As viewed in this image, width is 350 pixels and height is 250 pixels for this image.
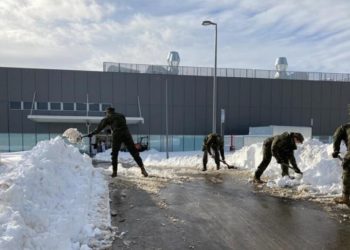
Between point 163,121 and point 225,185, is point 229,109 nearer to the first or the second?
point 163,121

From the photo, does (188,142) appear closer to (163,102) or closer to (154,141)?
(154,141)

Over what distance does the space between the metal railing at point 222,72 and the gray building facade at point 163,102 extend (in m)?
0.68

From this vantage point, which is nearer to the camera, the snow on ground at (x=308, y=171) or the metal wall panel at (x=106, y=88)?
the snow on ground at (x=308, y=171)

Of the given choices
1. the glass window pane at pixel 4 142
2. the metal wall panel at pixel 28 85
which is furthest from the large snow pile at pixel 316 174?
the glass window pane at pixel 4 142

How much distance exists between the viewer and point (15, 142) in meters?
33.0

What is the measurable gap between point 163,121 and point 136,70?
551cm

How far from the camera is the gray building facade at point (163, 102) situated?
108 ft

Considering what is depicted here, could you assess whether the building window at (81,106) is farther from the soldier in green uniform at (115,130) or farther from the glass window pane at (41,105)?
the soldier in green uniform at (115,130)

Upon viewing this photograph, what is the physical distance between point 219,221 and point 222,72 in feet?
105

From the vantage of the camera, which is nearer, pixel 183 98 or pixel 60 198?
pixel 60 198

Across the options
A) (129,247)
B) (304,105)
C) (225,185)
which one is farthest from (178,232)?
(304,105)

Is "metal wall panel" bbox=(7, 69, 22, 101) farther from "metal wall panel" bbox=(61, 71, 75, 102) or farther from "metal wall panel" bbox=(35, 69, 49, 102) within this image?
"metal wall panel" bbox=(61, 71, 75, 102)

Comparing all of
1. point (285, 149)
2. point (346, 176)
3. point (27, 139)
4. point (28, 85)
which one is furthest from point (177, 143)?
point (346, 176)

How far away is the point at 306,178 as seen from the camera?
30.1ft
